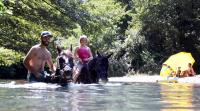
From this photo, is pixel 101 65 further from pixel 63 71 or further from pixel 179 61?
pixel 179 61

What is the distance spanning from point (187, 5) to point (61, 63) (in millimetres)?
29642

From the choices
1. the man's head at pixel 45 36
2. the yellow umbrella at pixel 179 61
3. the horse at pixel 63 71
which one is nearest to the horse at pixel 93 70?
the man's head at pixel 45 36

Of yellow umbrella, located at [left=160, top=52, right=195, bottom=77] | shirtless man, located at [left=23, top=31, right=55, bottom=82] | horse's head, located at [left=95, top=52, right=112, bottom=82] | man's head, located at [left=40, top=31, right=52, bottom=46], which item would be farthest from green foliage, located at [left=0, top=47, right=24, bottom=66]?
yellow umbrella, located at [left=160, top=52, right=195, bottom=77]

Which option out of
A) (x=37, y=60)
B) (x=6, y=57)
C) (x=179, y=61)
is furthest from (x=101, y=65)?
(x=179, y=61)

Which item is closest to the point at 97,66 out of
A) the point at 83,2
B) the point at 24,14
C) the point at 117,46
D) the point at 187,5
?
the point at 24,14

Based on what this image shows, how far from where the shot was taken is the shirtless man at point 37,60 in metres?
12.1

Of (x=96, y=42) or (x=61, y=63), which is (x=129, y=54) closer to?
(x=96, y=42)

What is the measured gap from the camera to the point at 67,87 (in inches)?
452

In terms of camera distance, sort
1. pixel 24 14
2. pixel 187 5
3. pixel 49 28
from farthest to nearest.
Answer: pixel 187 5, pixel 49 28, pixel 24 14

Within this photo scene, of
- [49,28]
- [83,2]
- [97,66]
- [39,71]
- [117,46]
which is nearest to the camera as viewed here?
[39,71]

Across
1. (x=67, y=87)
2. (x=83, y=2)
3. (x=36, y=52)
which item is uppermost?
(x=83, y=2)

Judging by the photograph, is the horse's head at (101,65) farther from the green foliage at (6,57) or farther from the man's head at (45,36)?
the green foliage at (6,57)

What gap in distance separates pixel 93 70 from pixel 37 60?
7.24ft

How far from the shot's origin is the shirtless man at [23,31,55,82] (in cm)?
1213
